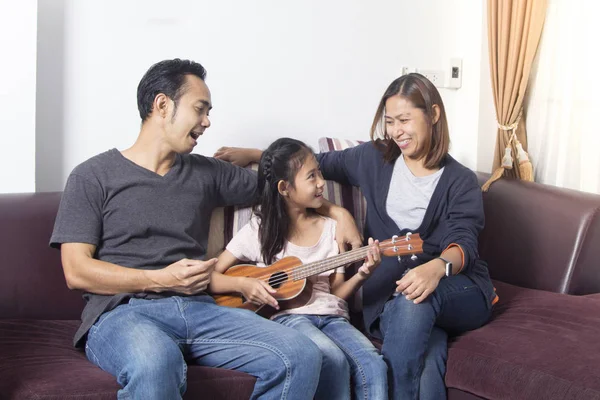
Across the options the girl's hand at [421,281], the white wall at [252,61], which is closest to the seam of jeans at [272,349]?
the girl's hand at [421,281]

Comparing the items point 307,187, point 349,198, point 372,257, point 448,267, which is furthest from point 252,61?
point 448,267

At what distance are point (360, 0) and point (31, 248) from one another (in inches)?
61.8

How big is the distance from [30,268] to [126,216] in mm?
371

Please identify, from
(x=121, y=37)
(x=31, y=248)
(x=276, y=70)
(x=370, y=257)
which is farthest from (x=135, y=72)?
(x=370, y=257)

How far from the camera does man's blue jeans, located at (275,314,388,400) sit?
2.02 meters

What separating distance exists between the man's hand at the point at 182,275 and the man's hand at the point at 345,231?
0.47m

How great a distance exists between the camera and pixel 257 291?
218cm

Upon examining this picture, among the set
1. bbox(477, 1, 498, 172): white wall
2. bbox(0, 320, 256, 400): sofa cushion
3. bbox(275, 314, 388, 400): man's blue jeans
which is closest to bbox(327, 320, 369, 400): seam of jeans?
bbox(275, 314, 388, 400): man's blue jeans

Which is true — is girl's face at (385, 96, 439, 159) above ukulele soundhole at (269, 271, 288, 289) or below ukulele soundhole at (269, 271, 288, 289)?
above

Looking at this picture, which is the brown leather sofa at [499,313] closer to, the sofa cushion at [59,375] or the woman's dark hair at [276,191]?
the sofa cushion at [59,375]

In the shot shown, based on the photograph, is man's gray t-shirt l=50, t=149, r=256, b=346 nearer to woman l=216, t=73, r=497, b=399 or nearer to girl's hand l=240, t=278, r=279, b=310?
girl's hand l=240, t=278, r=279, b=310

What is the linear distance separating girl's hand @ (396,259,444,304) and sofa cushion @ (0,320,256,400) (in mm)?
468

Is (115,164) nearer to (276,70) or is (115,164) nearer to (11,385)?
(11,385)

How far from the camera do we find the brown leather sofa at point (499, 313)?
1.90 m
